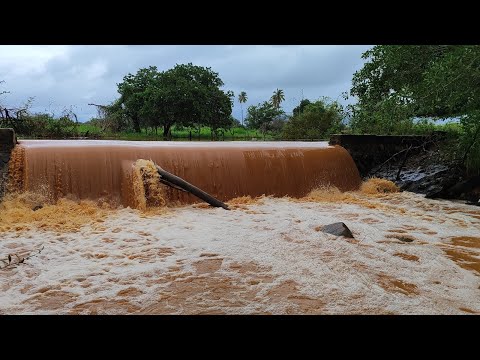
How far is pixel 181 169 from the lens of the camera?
705 centimetres

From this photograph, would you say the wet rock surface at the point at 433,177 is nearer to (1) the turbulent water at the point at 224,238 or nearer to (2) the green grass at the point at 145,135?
(1) the turbulent water at the point at 224,238

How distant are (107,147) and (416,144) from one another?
6.88 m

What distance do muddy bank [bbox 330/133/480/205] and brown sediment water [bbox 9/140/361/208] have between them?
0.48 meters

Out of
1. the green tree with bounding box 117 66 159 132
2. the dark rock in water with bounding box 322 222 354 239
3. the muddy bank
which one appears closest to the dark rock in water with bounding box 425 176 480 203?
the muddy bank

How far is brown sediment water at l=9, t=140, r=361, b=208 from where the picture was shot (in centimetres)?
612

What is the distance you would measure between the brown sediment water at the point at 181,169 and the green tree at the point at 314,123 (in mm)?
7654

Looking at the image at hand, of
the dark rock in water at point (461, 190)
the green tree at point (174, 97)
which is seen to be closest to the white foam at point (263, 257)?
the dark rock in water at point (461, 190)

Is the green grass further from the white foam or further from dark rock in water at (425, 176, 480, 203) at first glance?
dark rock in water at (425, 176, 480, 203)

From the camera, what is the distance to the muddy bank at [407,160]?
8.11m

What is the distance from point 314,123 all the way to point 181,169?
1081 centimetres

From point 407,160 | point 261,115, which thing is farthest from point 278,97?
point 407,160

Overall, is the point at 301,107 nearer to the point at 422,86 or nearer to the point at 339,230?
the point at 422,86

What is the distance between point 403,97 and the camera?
7191mm
